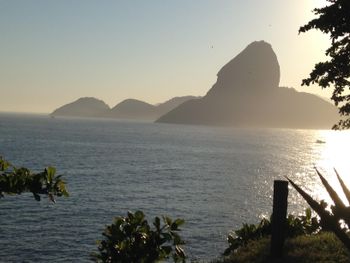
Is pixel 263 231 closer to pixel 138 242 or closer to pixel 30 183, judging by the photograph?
pixel 138 242

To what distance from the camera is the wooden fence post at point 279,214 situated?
11438mm

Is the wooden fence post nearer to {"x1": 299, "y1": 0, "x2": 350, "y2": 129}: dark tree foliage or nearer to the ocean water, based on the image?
{"x1": 299, "y1": 0, "x2": 350, "y2": 129}: dark tree foliage

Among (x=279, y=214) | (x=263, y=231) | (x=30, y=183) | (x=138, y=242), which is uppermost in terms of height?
(x=30, y=183)

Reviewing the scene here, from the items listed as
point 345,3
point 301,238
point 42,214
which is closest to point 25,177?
point 301,238

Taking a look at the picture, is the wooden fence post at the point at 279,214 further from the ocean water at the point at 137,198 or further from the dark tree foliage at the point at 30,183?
the ocean water at the point at 137,198

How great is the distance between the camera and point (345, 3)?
14484mm

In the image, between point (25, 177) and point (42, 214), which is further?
point (42, 214)

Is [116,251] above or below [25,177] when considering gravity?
below

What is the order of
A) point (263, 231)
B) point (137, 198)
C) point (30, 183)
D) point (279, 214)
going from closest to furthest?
point (30, 183) < point (279, 214) < point (263, 231) < point (137, 198)

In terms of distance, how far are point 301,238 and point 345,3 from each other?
296 inches

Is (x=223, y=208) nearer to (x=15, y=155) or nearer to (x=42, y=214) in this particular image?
(x=42, y=214)

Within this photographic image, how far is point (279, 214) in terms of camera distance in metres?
11.6

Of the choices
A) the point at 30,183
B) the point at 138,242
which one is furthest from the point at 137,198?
the point at 30,183

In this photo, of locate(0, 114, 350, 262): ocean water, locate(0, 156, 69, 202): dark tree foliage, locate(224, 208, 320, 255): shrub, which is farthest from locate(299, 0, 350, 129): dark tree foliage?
locate(0, 114, 350, 262): ocean water
